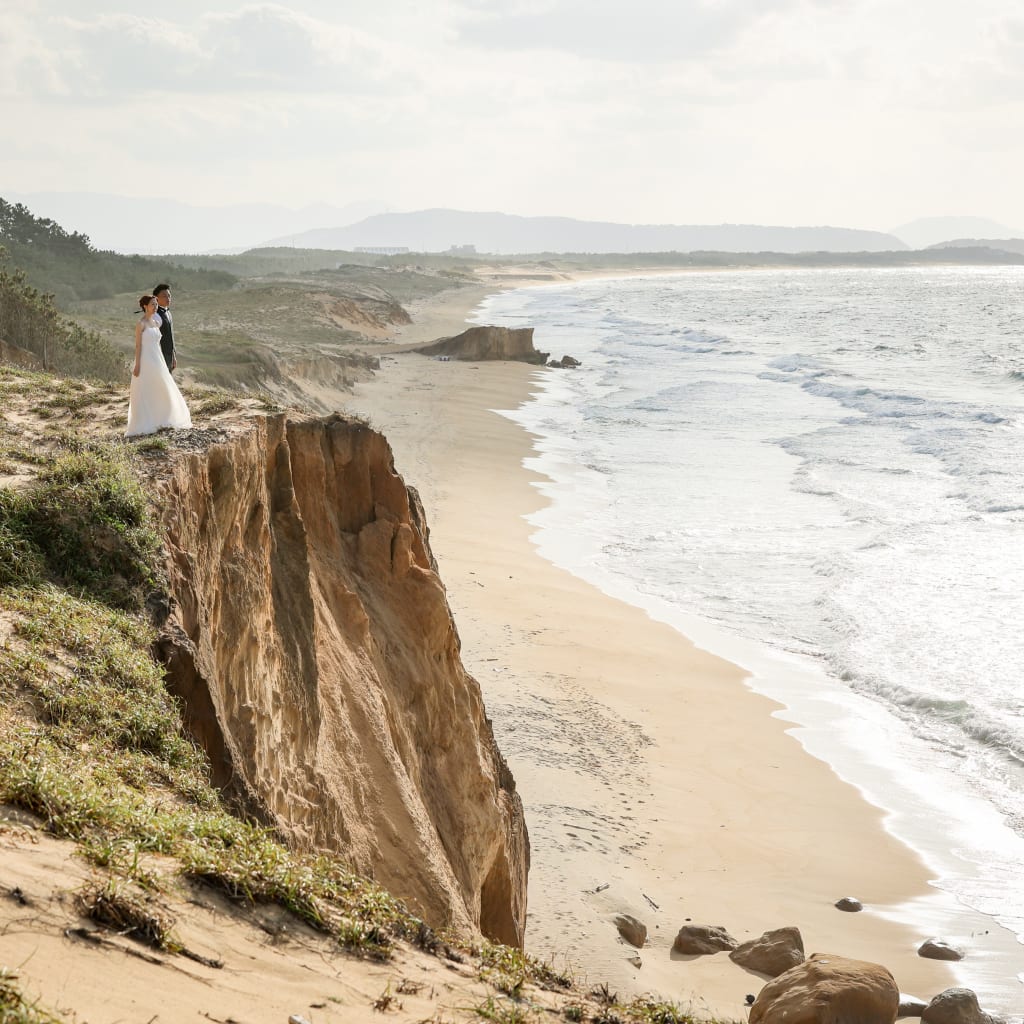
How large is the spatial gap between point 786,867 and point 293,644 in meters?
5.81

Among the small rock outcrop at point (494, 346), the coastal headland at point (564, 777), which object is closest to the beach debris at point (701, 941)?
the coastal headland at point (564, 777)

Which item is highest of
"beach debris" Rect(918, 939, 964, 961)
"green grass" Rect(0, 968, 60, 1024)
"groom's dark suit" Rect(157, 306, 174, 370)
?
"groom's dark suit" Rect(157, 306, 174, 370)

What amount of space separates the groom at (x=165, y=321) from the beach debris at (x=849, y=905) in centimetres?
787

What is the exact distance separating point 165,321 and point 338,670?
4.24m

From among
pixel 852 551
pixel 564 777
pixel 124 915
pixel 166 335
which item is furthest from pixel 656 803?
pixel 852 551

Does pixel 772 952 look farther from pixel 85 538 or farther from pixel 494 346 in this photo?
pixel 494 346

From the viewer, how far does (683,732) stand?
1325cm

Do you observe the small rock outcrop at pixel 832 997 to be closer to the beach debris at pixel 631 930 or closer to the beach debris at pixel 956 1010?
the beach debris at pixel 956 1010

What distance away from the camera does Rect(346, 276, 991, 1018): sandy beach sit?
30.3 feet

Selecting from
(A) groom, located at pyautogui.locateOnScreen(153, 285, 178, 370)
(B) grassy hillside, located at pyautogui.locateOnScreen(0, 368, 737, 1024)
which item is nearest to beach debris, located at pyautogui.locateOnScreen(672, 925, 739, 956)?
(B) grassy hillside, located at pyautogui.locateOnScreen(0, 368, 737, 1024)

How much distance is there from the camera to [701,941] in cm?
909

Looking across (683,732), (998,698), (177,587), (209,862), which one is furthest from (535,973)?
(998,698)

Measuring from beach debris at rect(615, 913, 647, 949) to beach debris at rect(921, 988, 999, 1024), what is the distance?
7.29 ft

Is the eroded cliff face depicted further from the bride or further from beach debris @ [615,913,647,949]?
beach debris @ [615,913,647,949]
